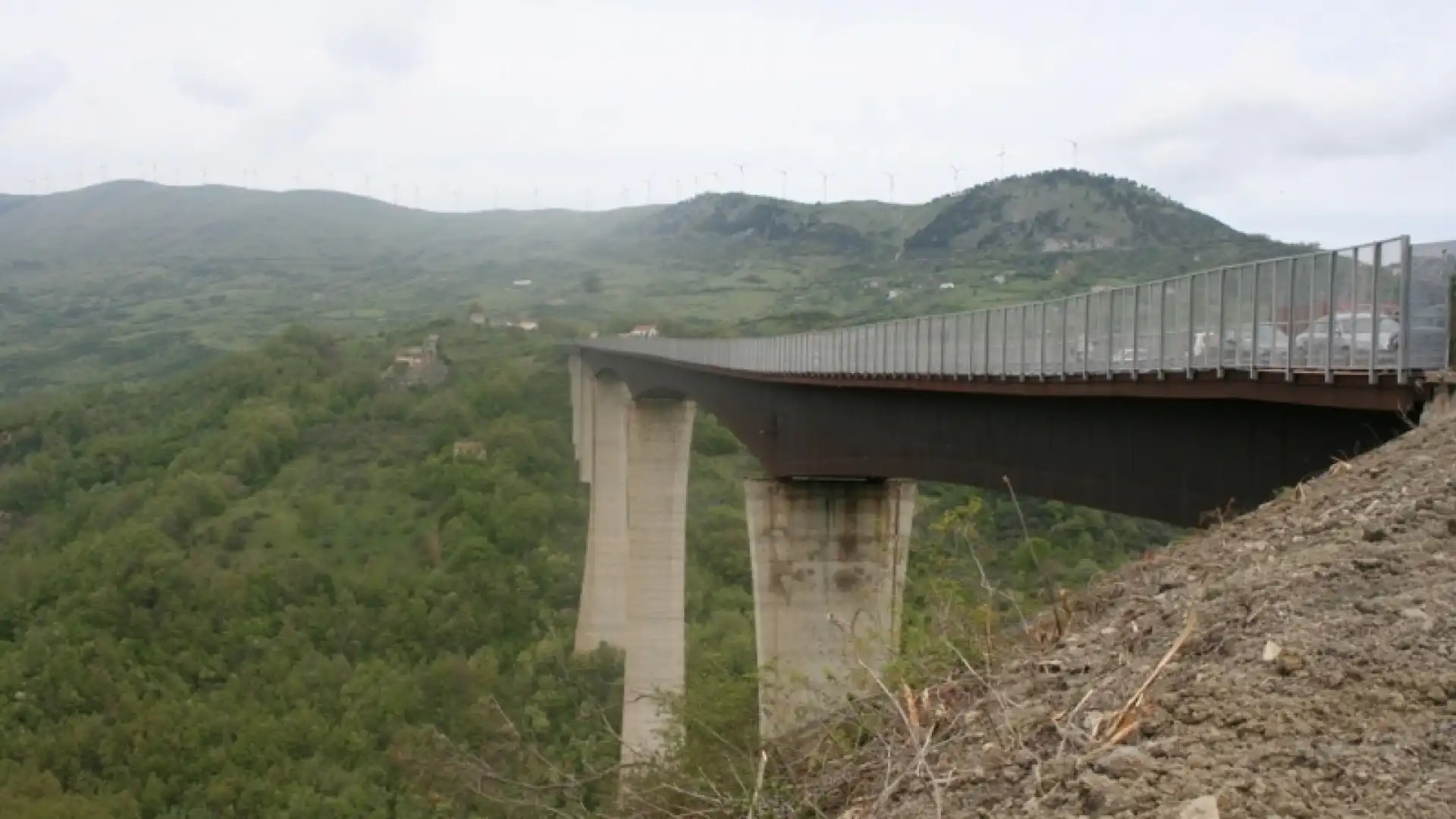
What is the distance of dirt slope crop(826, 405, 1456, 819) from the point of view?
5879 mm

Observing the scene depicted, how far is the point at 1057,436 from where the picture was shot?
16.3m

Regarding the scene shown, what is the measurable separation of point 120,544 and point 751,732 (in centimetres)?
5098

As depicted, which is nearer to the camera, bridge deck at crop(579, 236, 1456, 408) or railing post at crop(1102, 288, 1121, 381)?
bridge deck at crop(579, 236, 1456, 408)

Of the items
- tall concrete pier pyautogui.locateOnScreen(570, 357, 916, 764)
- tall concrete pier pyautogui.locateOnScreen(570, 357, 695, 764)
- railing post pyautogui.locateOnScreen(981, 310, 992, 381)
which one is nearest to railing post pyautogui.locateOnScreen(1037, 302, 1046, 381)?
railing post pyautogui.locateOnScreen(981, 310, 992, 381)

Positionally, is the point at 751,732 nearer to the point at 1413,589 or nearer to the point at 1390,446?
the point at 1390,446

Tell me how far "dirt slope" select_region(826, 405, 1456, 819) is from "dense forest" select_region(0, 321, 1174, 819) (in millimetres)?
4816

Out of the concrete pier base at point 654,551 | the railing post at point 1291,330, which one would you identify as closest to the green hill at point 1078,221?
the concrete pier base at point 654,551

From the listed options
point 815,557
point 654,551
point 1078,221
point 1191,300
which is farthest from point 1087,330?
point 1078,221

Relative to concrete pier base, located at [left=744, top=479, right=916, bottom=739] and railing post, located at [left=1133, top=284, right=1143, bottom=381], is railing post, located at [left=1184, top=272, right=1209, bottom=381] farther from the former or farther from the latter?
concrete pier base, located at [left=744, top=479, right=916, bottom=739]

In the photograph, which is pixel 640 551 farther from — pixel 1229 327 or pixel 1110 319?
pixel 1229 327

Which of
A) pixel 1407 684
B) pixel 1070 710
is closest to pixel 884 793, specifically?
pixel 1070 710

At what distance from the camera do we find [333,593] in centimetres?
5741

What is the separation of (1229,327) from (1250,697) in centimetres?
736

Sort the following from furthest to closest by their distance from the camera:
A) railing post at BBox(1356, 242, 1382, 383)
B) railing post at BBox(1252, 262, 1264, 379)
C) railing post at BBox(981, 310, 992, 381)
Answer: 1. railing post at BBox(981, 310, 992, 381)
2. railing post at BBox(1252, 262, 1264, 379)
3. railing post at BBox(1356, 242, 1382, 383)
